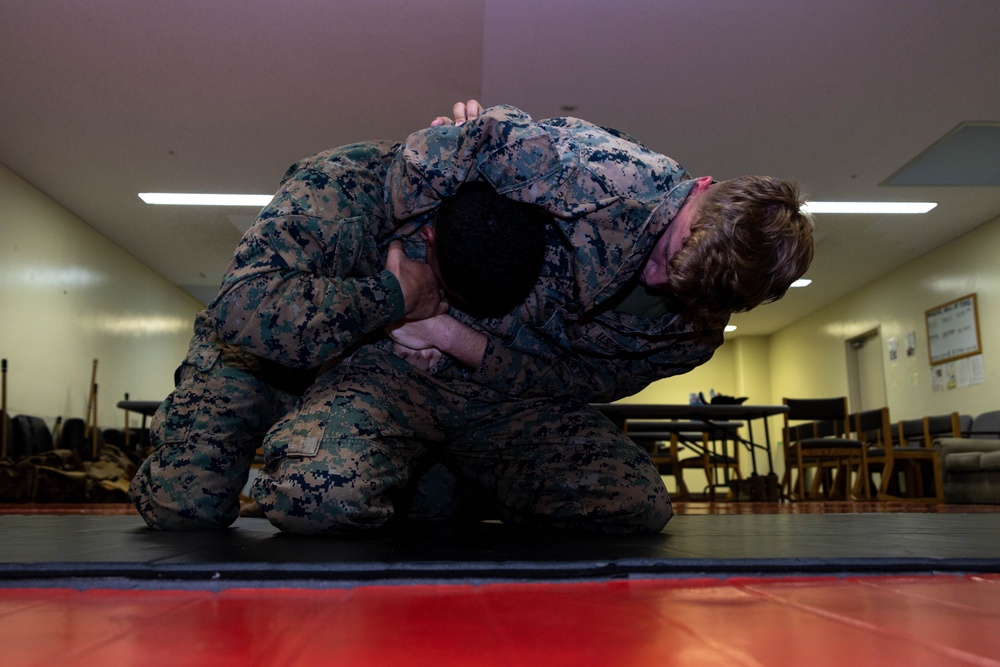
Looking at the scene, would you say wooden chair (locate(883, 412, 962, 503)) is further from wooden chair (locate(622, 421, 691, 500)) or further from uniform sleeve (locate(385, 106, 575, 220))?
uniform sleeve (locate(385, 106, 575, 220))

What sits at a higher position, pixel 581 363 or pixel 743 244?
pixel 743 244

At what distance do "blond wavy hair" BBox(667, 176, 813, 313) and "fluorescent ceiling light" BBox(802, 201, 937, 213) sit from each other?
17.8ft

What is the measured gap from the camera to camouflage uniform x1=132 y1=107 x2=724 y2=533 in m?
1.28

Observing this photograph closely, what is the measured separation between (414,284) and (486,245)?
0.23 metres

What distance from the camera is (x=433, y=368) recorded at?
1.53m

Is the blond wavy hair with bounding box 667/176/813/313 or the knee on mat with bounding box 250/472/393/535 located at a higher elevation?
the blond wavy hair with bounding box 667/176/813/313

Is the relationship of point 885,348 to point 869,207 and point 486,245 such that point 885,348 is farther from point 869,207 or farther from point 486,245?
point 486,245

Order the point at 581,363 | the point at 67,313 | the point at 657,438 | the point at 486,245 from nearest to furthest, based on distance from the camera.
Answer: the point at 486,245 < the point at 581,363 < the point at 67,313 < the point at 657,438

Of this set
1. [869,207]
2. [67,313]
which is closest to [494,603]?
[869,207]

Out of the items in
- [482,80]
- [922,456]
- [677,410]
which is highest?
[482,80]

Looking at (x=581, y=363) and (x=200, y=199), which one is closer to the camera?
(x=581, y=363)

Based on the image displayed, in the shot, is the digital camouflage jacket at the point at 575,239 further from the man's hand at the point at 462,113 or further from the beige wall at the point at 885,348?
the beige wall at the point at 885,348

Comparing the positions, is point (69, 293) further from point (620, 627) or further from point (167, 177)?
point (620, 627)

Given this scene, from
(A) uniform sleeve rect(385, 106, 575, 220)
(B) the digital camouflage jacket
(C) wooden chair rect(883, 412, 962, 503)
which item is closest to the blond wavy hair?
(B) the digital camouflage jacket
